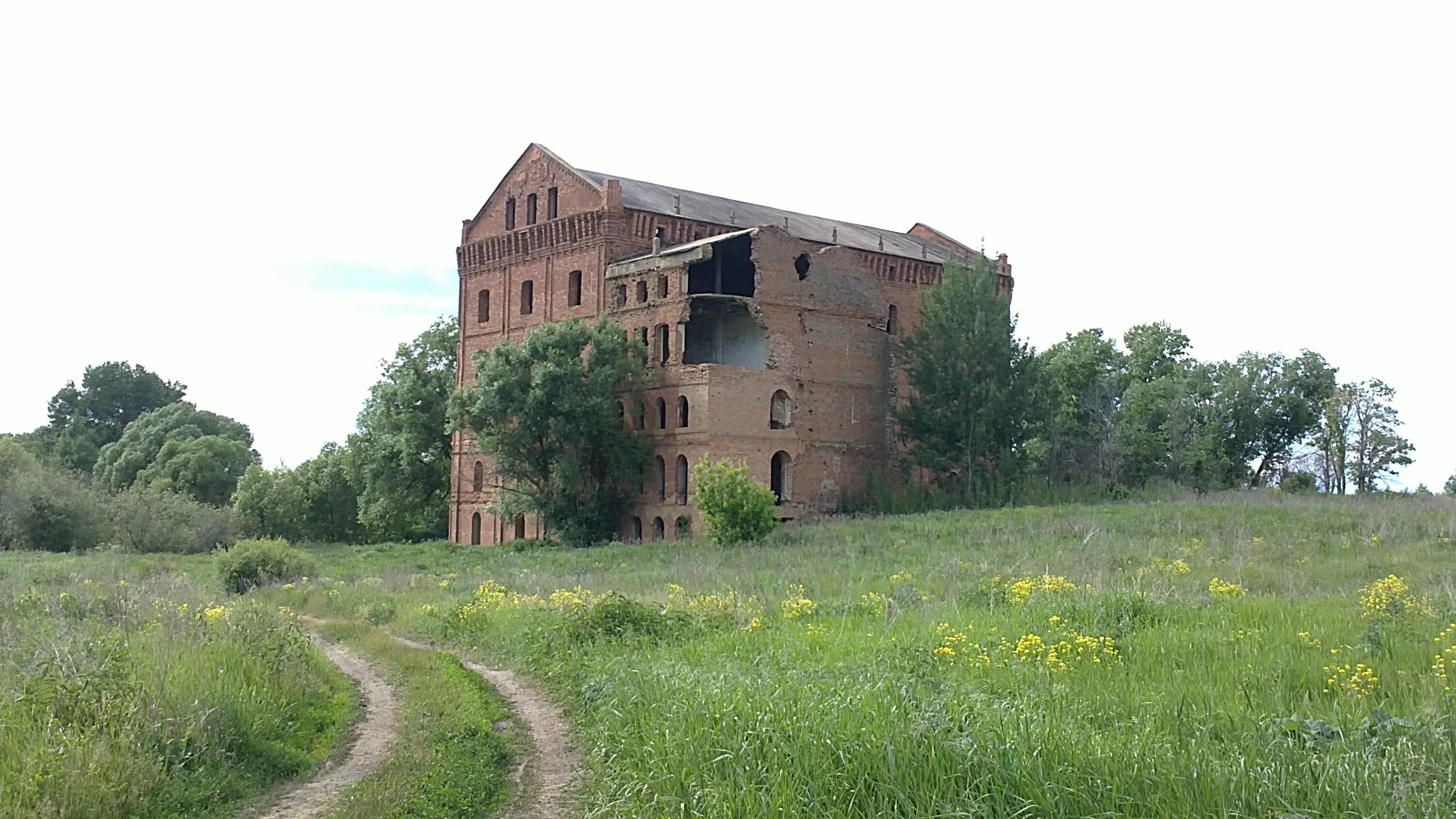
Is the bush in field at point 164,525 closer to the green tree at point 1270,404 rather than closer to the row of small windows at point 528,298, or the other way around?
the row of small windows at point 528,298

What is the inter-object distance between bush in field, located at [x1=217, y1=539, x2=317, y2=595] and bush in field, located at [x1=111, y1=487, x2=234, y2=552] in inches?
536

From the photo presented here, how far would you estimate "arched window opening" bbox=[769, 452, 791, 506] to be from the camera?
128 ft

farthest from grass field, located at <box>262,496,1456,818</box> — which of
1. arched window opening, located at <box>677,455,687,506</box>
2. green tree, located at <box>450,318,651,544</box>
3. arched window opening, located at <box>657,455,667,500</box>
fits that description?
arched window opening, located at <box>657,455,667,500</box>

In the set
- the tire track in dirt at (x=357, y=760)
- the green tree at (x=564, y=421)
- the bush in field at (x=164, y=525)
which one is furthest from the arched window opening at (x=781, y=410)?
the tire track in dirt at (x=357, y=760)

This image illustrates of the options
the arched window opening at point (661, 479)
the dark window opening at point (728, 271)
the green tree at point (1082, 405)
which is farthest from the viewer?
the green tree at point (1082, 405)

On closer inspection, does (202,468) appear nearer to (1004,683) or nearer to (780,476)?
(780,476)

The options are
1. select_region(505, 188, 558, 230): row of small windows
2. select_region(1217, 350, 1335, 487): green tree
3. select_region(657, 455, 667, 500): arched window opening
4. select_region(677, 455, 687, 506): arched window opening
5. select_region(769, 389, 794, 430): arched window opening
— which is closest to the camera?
select_region(677, 455, 687, 506): arched window opening

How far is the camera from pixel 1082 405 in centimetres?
5500

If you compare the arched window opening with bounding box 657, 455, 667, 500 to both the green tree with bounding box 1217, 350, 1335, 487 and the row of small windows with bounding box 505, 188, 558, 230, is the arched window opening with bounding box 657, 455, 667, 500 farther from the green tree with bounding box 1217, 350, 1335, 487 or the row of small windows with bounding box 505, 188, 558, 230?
the green tree with bounding box 1217, 350, 1335, 487

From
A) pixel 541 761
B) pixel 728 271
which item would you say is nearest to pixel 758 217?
pixel 728 271

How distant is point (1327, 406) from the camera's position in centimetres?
5738

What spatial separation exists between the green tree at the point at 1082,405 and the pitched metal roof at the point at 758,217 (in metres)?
7.04

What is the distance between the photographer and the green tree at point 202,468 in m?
60.8

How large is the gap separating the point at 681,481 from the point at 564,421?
422 cm
